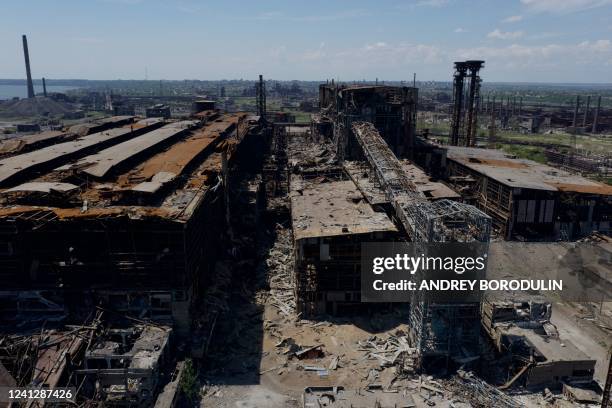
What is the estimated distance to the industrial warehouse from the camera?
78.7ft

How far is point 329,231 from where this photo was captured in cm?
3106

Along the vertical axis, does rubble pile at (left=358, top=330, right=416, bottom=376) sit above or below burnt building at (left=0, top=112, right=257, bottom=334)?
below

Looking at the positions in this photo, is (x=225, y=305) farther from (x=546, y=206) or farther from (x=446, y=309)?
(x=546, y=206)

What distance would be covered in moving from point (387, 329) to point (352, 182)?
19.1 meters

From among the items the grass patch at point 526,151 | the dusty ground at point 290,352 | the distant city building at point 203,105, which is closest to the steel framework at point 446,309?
the dusty ground at point 290,352

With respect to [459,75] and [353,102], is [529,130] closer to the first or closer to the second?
[459,75]

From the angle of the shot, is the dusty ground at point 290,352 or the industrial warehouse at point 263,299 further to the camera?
the dusty ground at point 290,352

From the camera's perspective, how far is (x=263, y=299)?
34.1 metres

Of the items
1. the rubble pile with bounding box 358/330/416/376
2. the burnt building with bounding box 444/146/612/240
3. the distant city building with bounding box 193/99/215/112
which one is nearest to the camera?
the rubble pile with bounding box 358/330/416/376

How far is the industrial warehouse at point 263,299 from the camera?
2400 centimetres

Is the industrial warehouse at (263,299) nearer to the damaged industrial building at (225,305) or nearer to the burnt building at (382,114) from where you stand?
the damaged industrial building at (225,305)

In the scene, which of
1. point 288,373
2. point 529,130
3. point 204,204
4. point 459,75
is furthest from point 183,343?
point 529,130

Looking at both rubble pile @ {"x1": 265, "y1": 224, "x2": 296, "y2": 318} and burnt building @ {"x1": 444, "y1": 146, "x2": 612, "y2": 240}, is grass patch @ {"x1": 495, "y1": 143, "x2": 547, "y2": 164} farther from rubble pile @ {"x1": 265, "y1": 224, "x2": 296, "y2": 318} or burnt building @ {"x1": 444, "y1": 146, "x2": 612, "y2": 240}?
rubble pile @ {"x1": 265, "y1": 224, "x2": 296, "y2": 318}

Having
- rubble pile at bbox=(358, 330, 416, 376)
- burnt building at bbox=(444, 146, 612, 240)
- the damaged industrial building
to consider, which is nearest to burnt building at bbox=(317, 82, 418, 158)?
burnt building at bbox=(444, 146, 612, 240)
